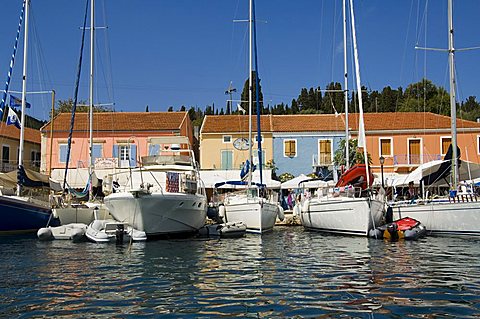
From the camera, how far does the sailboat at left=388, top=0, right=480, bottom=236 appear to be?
2088 centimetres

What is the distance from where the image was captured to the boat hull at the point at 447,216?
20809 mm

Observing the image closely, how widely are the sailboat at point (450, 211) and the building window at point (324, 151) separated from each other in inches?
738

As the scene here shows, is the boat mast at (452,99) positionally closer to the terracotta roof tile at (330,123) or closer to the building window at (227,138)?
the terracotta roof tile at (330,123)

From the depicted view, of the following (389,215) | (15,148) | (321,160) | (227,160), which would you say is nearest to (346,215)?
(389,215)

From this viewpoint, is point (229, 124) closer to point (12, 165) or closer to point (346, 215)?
point (12, 165)

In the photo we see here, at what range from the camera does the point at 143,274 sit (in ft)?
42.9

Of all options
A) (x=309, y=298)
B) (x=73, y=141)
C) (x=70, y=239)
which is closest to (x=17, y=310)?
(x=309, y=298)

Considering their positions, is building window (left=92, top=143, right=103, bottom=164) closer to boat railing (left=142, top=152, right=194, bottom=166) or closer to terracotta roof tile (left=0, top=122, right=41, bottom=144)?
terracotta roof tile (left=0, top=122, right=41, bottom=144)

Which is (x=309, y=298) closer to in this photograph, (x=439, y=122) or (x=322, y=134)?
(x=322, y=134)

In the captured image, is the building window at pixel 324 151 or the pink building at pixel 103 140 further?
the building window at pixel 324 151

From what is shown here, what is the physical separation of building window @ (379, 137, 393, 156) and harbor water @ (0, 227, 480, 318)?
24388 mm

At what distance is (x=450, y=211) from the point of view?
71.1 feet

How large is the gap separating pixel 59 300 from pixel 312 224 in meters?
17.2

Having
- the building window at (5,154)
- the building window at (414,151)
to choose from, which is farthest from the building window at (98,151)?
the building window at (414,151)
